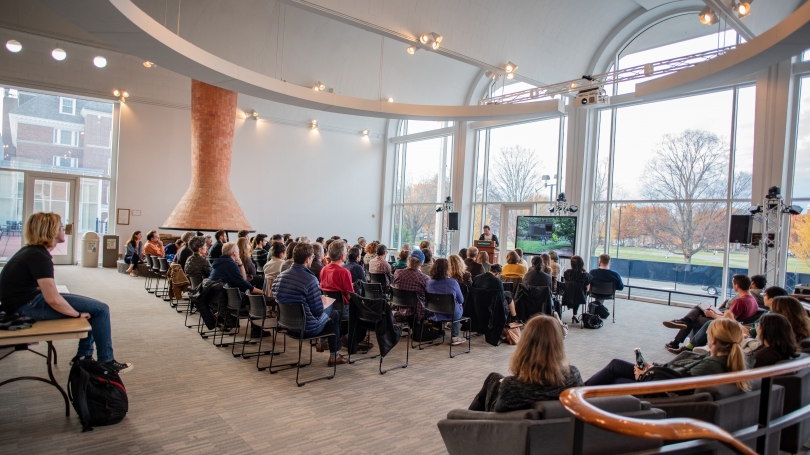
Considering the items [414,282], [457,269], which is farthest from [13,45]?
[457,269]

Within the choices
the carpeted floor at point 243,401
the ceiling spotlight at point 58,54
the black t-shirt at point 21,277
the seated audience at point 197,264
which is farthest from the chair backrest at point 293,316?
the ceiling spotlight at point 58,54

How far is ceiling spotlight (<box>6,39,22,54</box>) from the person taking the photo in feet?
35.4

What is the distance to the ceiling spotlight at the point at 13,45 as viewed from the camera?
10799mm

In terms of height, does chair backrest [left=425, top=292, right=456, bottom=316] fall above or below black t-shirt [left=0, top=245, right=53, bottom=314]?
below

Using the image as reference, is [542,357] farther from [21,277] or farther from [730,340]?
[21,277]

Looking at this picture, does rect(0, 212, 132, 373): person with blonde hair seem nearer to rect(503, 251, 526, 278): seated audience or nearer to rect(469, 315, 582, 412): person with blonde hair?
rect(469, 315, 582, 412): person with blonde hair

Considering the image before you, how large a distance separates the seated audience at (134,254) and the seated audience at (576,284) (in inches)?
395

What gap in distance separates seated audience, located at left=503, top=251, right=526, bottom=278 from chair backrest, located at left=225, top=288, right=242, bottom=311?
3.99 m

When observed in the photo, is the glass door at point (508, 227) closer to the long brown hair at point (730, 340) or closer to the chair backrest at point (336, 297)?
the chair backrest at point (336, 297)

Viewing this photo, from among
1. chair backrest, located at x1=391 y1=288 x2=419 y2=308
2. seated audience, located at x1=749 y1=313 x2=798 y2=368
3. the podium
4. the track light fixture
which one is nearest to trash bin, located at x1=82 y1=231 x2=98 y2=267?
the podium

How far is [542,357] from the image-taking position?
2256 mm

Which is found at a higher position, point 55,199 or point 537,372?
point 55,199

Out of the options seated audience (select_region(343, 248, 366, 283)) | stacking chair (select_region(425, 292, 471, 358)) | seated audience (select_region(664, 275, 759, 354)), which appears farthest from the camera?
seated audience (select_region(343, 248, 366, 283))

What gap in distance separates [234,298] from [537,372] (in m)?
3.91
